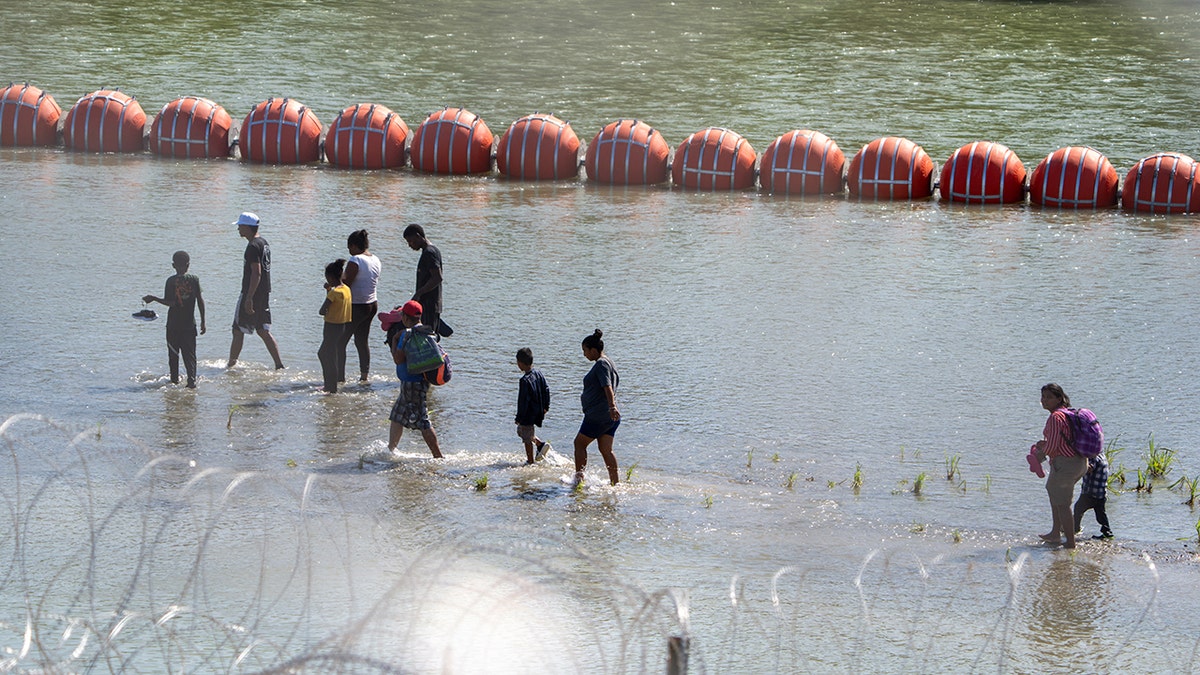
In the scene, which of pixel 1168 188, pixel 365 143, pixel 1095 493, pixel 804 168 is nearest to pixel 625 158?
pixel 804 168

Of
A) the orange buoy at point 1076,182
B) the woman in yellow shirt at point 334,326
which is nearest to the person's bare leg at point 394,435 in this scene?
the woman in yellow shirt at point 334,326

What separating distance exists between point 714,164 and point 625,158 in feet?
4.78

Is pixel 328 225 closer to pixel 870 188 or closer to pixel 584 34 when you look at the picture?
pixel 870 188

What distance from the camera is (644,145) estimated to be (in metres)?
23.3

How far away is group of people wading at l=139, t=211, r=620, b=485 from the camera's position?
11211mm

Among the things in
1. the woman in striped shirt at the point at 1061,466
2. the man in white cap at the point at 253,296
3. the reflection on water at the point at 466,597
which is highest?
the man in white cap at the point at 253,296

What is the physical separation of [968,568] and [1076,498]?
1.99 metres

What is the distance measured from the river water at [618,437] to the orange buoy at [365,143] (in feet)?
1.68

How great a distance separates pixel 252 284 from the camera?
13.3 m

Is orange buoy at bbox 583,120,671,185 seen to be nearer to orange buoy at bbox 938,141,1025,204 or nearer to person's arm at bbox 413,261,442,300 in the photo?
orange buoy at bbox 938,141,1025,204

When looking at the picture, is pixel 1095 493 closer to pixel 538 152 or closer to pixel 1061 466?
pixel 1061 466

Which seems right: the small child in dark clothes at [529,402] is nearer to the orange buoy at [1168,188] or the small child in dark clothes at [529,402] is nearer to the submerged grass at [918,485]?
the submerged grass at [918,485]

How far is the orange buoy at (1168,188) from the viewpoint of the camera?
2150 cm

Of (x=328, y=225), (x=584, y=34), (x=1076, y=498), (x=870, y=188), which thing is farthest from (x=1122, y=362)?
(x=584, y=34)
